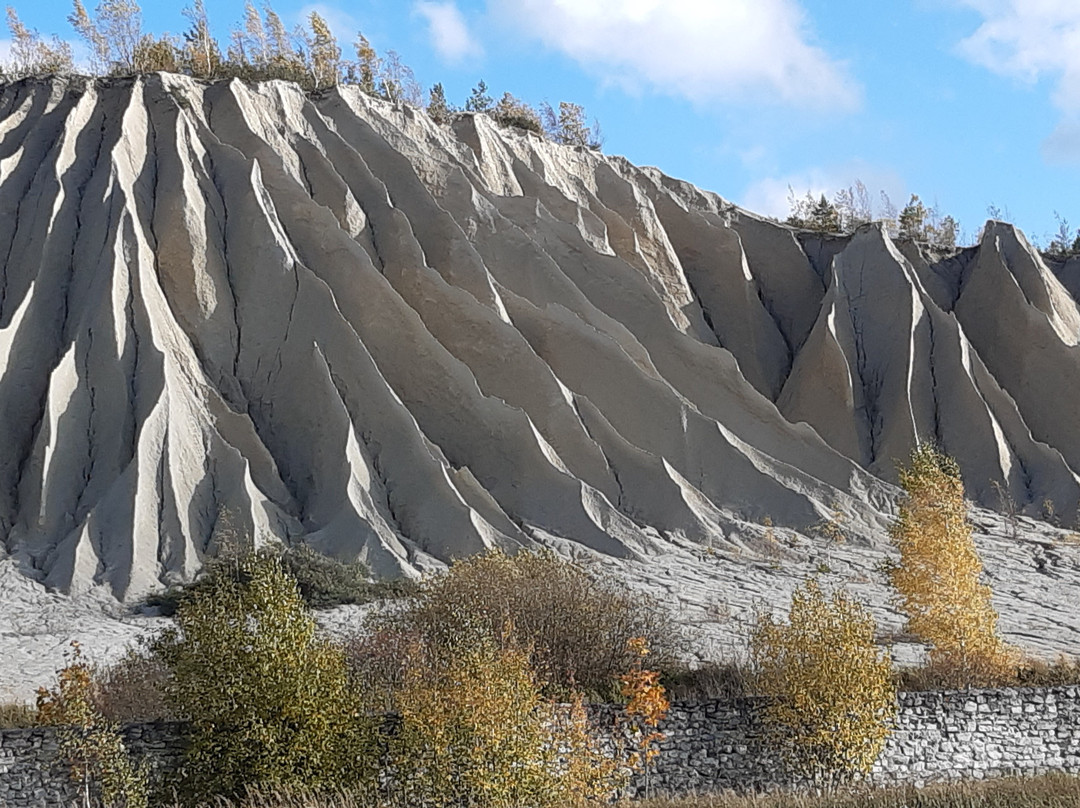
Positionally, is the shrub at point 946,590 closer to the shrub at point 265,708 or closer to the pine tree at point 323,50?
the shrub at point 265,708

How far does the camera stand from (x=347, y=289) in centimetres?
3509

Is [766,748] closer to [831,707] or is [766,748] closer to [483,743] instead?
[831,707]

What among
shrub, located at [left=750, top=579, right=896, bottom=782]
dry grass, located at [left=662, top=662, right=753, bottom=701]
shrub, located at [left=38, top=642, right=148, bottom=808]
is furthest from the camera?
dry grass, located at [left=662, top=662, right=753, bottom=701]

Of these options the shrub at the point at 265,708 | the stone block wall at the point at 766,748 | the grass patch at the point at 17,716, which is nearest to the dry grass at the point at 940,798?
the stone block wall at the point at 766,748

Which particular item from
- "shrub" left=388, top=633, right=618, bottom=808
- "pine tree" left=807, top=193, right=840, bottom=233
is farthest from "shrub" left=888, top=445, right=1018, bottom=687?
"pine tree" left=807, top=193, right=840, bottom=233

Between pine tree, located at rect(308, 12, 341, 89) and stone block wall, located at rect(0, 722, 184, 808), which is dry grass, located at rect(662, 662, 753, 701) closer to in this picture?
stone block wall, located at rect(0, 722, 184, 808)

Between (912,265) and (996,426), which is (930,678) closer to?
(996,426)

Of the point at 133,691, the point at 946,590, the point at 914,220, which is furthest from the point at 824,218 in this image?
the point at 133,691

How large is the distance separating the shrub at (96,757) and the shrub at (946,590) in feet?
40.1

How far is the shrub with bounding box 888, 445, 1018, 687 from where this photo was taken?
2097 cm

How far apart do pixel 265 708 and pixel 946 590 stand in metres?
12.2

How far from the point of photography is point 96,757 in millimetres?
14938

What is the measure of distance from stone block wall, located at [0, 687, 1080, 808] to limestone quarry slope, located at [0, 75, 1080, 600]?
11080 mm

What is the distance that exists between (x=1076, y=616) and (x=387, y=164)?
2377 centimetres
